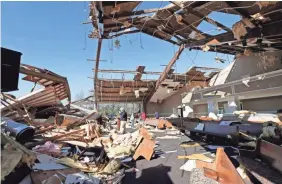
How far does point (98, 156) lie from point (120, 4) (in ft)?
11.1

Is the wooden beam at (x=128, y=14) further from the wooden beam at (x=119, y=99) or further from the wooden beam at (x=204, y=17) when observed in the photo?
the wooden beam at (x=119, y=99)

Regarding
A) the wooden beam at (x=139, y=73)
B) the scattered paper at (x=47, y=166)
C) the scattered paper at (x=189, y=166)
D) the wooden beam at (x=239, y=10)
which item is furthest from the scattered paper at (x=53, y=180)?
the wooden beam at (x=139, y=73)

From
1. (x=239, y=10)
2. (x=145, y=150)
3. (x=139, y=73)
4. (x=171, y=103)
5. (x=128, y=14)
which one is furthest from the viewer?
(x=171, y=103)

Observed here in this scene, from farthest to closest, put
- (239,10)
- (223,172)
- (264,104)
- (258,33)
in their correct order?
1. (264,104)
2. (258,33)
3. (239,10)
4. (223,172)

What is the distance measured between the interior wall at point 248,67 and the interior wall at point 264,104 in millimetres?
1250

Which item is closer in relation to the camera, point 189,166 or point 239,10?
point 239,10

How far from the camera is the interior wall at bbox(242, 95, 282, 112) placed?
8.82 metres

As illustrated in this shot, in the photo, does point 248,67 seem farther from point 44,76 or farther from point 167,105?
point 167,105

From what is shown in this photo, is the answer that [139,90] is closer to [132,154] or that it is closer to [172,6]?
[132,154]

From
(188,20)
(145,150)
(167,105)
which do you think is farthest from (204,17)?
(167,105)

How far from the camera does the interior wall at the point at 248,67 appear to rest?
888 centimetres

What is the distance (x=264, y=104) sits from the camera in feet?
31.1

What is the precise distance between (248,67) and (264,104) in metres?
2.04

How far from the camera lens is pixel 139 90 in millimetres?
16938
